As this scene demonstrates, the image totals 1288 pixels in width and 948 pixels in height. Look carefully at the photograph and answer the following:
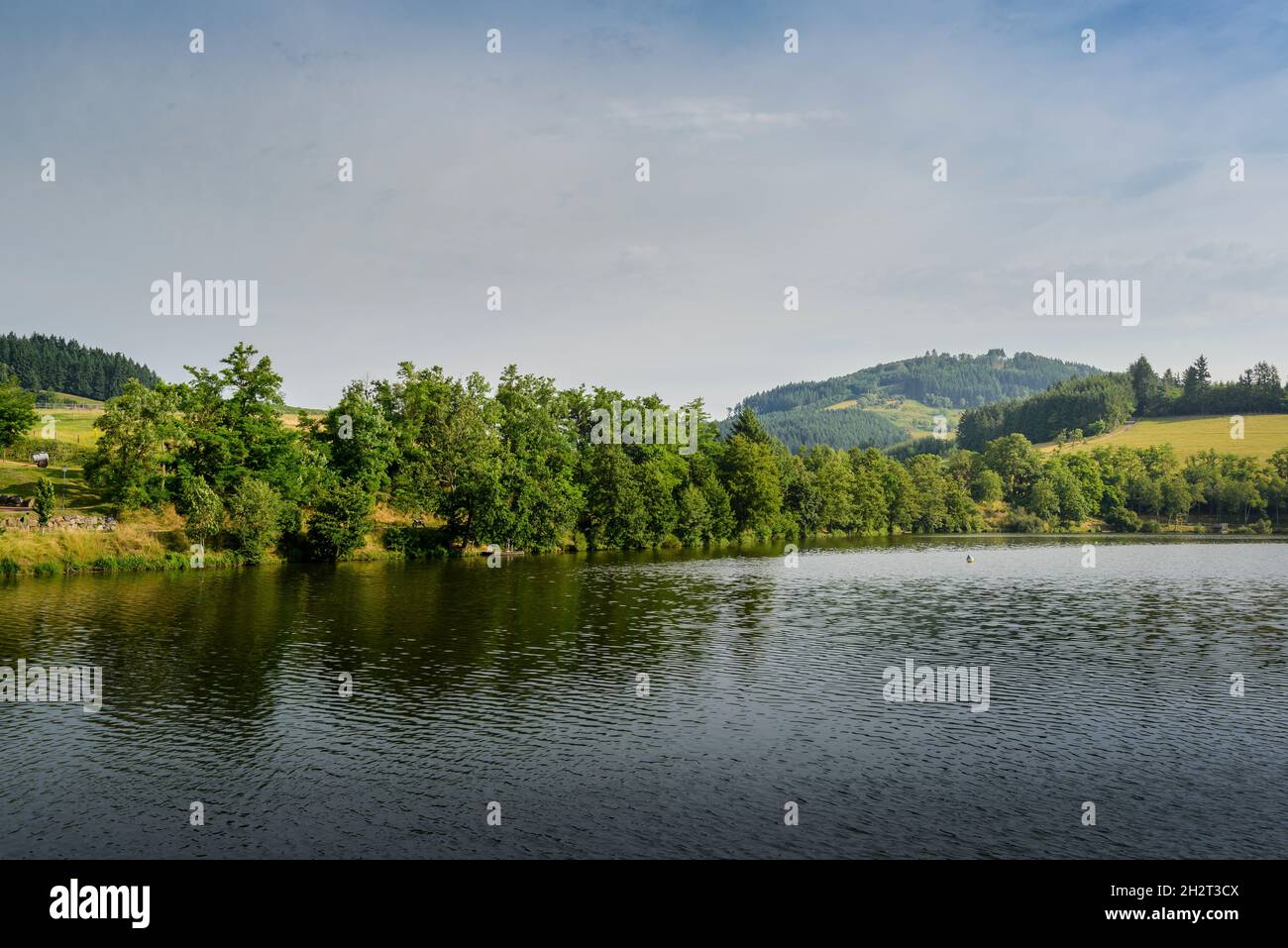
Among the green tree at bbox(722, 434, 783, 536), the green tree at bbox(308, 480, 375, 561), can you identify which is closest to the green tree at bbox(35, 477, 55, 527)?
the green tree at bbox(308, 480, 375, 561)

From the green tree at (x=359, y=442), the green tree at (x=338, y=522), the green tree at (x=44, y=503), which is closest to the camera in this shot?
the green tree at (x=44, y=503)

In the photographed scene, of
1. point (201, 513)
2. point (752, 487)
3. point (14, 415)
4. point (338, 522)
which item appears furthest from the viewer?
point (752, 487)

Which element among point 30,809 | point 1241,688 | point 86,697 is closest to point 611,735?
point 30,809

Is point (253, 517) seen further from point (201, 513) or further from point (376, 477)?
point (376, 477)

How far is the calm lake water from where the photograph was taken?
2238 cm

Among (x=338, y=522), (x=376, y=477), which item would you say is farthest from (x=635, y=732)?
(x=376, y=477)

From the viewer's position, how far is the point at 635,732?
30891mm

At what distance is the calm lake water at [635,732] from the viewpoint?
73.4 feet

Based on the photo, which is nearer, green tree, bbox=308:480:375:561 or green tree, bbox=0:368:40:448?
green tree, bbox=308:480:375:561

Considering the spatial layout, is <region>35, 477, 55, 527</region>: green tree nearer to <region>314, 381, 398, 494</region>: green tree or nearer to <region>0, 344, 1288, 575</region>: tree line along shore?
<region>0, 344, 1288, 575</region>: tree line along shore

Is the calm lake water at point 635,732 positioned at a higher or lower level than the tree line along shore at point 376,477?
lower

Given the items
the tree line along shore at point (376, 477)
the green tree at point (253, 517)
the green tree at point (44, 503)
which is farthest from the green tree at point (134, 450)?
the green tree at point (253, 517)

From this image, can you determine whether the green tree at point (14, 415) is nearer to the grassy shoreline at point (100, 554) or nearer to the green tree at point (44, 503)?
the green tree at point (44, 503)
